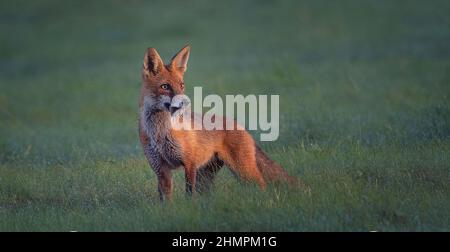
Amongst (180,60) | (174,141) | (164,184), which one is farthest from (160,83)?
(164,184)

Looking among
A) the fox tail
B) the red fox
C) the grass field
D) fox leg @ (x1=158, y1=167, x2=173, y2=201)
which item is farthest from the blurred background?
fox leg @ (x1=158, y1=167, x2=173, y2=201)

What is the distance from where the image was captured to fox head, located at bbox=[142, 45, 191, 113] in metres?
8.48

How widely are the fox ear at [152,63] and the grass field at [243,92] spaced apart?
4.64ft

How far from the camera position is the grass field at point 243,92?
819cm

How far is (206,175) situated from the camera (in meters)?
9.16

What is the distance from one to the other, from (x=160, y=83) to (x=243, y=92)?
8.56 meters

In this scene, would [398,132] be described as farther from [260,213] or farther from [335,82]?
[335,82]

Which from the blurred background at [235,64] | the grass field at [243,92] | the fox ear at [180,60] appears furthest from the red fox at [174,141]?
the blurred background at [235,64]

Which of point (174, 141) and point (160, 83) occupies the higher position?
point (160, 83)

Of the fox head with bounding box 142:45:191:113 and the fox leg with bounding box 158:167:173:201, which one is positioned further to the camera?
the fox leg with bounding box 158:167:173:201

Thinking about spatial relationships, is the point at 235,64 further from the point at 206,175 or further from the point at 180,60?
the point at 180,60

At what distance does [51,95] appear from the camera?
61.9ft

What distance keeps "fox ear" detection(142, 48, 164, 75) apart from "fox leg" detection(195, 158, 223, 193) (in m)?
1.27

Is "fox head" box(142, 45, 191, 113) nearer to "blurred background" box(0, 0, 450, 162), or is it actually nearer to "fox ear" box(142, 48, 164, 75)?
"fox ear" box(142, 48, 164, 75)
